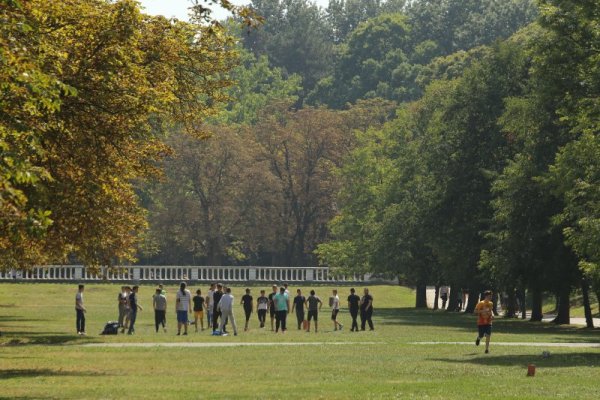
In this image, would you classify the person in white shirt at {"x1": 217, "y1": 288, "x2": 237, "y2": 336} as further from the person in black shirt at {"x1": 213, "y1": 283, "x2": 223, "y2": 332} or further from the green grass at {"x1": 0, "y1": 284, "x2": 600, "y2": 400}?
the person in black shirt at {"x1": 213, "y1": 283, "x2": 223, "y2": 332}

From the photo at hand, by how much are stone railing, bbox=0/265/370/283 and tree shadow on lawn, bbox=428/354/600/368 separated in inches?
2426

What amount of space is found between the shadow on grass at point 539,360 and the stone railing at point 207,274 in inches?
2428

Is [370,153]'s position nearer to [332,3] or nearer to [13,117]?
[13,117]

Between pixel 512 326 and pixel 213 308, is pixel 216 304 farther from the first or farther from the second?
pixel 512 326

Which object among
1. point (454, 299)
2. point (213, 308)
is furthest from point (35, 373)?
point (454, 299)

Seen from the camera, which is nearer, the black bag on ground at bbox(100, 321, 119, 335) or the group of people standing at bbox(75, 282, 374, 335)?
the black bag on ground at bbox(100, 321, 119, 335)

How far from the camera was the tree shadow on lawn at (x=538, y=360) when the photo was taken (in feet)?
101

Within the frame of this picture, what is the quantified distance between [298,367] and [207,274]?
69898mm

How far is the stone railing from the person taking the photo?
310ft

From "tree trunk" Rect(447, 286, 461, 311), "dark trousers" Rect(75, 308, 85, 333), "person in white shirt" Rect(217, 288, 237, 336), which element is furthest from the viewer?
"tree trunk" Rect(447, 286, 461, 311)

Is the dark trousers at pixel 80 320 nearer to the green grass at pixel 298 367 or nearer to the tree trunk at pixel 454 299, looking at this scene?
the green grass at pixel 298 367

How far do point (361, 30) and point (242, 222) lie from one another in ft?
172

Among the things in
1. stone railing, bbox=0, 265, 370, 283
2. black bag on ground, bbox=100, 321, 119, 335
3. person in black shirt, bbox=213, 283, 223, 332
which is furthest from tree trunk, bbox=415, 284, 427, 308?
black bag on ground, bbox=100, 321, 119, 335

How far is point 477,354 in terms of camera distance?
3453 cm
